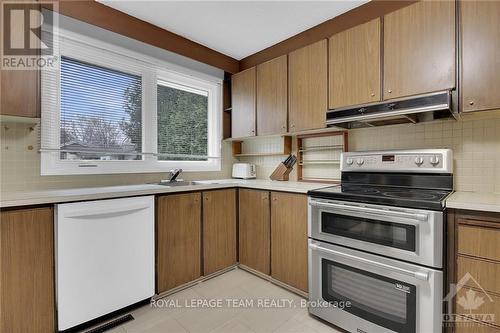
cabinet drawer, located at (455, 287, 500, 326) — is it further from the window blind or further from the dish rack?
the window blind

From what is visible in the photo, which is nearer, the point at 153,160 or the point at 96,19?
the point at 96,19

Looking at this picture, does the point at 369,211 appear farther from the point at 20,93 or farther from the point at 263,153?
the point at 20,93

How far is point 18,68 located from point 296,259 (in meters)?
2.34

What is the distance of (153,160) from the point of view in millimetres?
2527

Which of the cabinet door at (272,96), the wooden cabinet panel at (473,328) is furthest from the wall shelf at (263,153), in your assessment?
the wooden cabinet panel at (473,328)

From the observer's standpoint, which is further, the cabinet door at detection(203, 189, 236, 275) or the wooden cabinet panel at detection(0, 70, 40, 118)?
the cabinet door at detection(203, 189, 236, 275)

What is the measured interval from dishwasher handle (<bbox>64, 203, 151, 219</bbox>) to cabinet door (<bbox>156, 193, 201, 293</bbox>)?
19 centimetres

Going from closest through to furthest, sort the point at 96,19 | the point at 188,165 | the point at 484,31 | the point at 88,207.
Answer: the point at 484,31
the point at 88,207
the point at 96,19
the point at 188,165

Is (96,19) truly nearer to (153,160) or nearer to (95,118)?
(95,118)

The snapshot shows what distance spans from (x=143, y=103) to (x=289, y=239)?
1.92 metres

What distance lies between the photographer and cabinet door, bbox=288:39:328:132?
2.16 metres

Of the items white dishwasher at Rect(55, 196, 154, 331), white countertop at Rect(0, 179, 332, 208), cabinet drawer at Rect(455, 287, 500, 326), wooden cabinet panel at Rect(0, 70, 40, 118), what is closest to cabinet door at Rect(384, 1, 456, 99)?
white countertop at Rect(0, 179, 332, 208)

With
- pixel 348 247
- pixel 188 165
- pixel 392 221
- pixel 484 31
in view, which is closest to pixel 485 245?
pixel 392 221

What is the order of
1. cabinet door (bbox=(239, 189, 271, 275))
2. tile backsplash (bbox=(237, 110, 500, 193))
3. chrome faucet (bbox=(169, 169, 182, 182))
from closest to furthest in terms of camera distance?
tile backsplash (bbox=(237, 110, 500, 193)), cabinet door (bbox=(239, 189, 271, 275)), chrome faucet (bbox=(169, 169, 182, 182))
